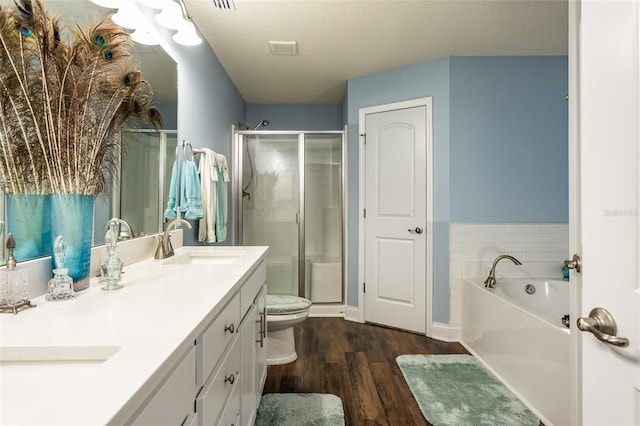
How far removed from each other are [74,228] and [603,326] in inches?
52.8

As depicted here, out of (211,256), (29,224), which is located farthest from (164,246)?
(29,224)

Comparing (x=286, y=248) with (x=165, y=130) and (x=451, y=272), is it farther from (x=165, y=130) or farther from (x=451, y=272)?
(x=165, y=130)

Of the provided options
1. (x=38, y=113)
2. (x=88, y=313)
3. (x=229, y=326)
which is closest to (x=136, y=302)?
(x=88, y=313)

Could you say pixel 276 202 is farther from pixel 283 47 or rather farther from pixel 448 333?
pixel 448 333

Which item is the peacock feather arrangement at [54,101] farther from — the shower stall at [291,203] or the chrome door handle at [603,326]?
the shower stall at [291,203]

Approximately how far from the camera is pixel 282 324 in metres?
2.31

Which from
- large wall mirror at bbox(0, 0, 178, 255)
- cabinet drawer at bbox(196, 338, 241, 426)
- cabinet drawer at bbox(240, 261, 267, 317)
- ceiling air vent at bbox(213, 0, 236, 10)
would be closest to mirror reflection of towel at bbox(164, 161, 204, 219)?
large wall mirror at bbox(0, 0, 178, 255)

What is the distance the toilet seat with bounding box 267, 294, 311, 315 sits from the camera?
227 centimetres

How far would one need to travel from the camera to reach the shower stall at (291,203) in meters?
3.54

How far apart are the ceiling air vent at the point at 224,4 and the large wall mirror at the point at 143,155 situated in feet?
1.61

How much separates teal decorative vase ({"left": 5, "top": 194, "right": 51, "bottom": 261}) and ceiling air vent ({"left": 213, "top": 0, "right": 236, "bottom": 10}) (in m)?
1.65

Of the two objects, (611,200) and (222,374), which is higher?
(611,200)

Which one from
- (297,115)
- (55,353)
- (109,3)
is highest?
(297,115)

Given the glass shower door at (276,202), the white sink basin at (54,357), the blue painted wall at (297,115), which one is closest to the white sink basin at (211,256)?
the white sink basin at (54,357)
